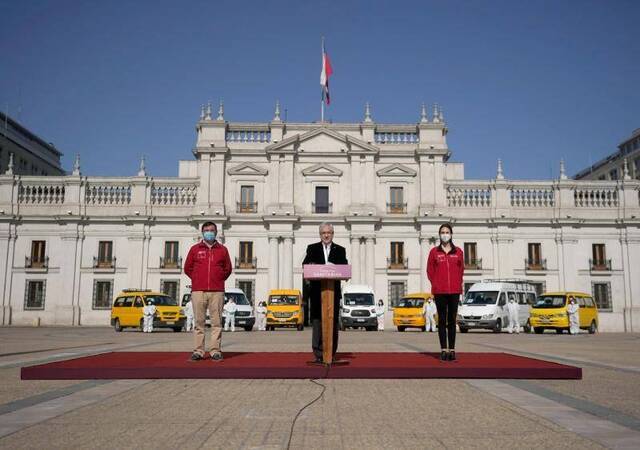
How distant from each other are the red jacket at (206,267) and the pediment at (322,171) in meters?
31.3

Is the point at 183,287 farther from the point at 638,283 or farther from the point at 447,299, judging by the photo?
the point at 447,299

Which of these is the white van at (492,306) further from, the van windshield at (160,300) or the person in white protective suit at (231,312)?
the van windshield at (160,300)

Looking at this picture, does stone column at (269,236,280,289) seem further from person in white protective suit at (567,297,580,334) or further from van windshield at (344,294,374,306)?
person in white protective suit at (567,297,580,334)

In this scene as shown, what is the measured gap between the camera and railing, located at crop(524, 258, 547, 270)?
39.3m

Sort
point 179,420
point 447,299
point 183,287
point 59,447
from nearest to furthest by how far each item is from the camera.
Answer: point 59,447 < point 179,420 < point 447,299 < point 183,287

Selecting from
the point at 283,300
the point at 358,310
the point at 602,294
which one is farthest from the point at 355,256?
the point at 602,294

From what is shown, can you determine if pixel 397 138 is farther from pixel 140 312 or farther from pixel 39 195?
pixel 39 195

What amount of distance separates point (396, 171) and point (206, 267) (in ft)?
106

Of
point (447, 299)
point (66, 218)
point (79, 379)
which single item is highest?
point (66, 218)

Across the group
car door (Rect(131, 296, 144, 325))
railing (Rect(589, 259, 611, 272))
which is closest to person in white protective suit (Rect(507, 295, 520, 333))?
railing (Rect(589, 259, 611, 272))

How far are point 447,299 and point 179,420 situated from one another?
16.5ft

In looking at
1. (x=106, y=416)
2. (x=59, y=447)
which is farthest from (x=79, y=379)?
(x=59, y=447)

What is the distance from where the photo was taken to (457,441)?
415 cm

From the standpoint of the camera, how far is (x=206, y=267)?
8773 millimetres
